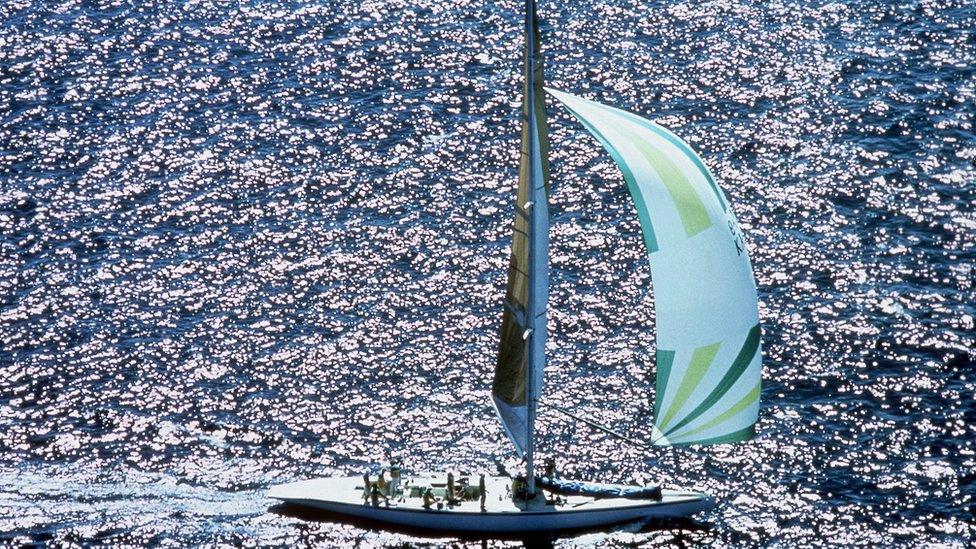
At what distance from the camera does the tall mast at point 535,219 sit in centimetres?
6197

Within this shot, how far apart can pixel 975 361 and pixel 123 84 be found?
185 ft

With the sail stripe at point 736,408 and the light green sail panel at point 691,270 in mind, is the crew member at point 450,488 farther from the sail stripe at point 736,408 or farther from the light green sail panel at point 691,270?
the sail stripe at point 736,408

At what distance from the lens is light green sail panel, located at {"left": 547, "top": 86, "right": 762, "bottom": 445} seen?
62906 millimetres

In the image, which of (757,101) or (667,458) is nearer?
(667,458)

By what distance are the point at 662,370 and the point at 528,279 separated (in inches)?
256

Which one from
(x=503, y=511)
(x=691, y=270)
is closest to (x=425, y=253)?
(x=503, y=511)

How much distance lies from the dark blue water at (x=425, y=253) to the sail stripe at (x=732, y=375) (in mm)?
5663

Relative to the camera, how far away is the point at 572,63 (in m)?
105

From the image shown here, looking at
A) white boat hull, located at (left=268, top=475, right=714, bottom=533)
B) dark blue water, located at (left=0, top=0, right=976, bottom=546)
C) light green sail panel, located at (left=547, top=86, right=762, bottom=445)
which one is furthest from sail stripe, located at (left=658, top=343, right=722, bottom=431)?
dark blue water, located at (left=0, top=0, right=976, bottom=546)

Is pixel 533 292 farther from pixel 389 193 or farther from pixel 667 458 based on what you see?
pixel 389 193

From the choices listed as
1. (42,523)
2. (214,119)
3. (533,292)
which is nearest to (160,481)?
(42,523)

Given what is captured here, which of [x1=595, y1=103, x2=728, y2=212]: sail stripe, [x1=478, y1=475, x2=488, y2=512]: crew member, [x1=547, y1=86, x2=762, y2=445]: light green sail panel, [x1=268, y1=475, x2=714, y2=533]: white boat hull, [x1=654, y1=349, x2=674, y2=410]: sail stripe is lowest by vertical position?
[x1=268, y1=475, x2=714, y2=533]: white boat hull

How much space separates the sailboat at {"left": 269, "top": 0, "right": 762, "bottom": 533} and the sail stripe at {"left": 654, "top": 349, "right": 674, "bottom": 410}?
71 mm

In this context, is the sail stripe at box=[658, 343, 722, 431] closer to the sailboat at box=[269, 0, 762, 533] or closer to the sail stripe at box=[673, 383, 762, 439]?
the sailboat at box=[269, 0, 762, 533]
